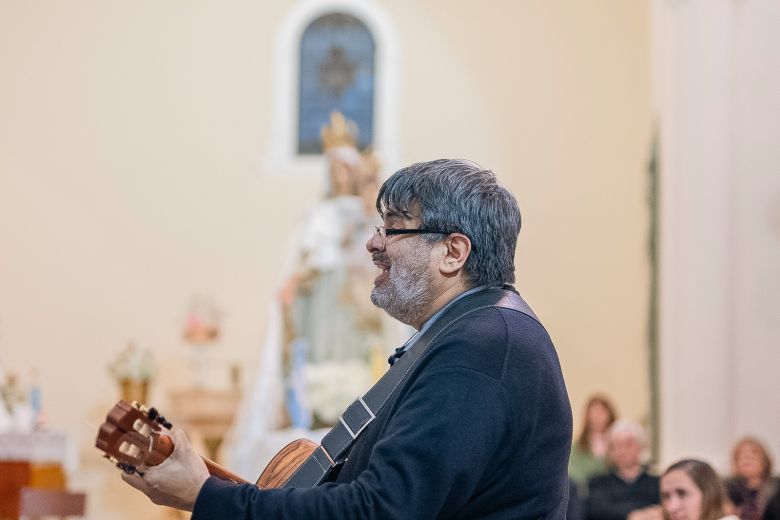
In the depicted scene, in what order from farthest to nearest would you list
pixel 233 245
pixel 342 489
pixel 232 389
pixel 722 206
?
pixel 233 245, pixel 232 389, pixel 722 206, pixel 342 489

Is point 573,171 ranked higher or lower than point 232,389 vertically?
higher

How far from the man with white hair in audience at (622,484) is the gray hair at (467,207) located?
522cm

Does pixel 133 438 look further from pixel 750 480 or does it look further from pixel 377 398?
pixel 750 480

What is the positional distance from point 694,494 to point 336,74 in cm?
959

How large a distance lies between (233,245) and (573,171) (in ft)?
12.4

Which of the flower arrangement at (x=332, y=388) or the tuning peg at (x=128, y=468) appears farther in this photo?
the flower arrangement at (x=332, y=388)

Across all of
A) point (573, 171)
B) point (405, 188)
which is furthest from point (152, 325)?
point (405, 188)

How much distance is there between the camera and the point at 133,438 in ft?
6.17

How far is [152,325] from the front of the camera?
12375mm

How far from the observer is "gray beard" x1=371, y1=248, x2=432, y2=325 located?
2.30 metres

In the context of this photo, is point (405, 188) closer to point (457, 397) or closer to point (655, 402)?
point (457, 397)

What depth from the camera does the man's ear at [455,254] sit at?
7.47 feet

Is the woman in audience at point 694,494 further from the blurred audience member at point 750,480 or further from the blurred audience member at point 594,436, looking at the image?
the blurred audience member at point 594,436

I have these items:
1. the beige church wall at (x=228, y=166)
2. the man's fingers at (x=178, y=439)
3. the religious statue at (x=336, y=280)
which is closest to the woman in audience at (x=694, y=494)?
the man's fingers at (x=178, y=439)
